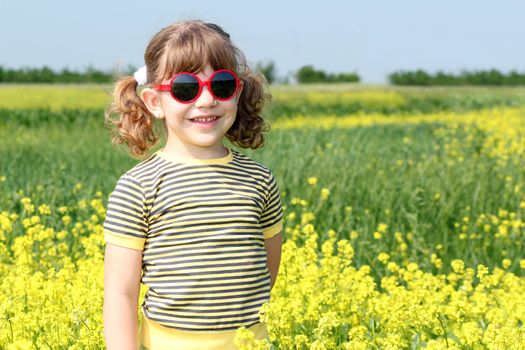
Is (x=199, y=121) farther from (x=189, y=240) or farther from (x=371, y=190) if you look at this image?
(x=371, y=190)

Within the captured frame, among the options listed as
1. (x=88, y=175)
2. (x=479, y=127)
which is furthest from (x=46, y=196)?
(x=479, y=127)

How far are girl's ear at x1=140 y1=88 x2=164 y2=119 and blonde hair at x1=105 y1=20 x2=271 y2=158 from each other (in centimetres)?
5

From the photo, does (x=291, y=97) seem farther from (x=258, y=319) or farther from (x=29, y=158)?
(x=258, y=319)

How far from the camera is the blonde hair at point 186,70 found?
10.2 feet

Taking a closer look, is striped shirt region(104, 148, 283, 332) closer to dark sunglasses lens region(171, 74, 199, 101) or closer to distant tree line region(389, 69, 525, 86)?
dark sunglasses lens region(171, 74, 199, 101)

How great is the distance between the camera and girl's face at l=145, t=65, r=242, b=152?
3.07m

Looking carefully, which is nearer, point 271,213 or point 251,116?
point 271,213

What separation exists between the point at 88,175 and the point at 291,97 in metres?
23.5

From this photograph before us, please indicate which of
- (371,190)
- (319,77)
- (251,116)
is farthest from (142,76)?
(319,77)

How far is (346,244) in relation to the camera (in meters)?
5.32

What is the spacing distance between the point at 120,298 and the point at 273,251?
2.29ft

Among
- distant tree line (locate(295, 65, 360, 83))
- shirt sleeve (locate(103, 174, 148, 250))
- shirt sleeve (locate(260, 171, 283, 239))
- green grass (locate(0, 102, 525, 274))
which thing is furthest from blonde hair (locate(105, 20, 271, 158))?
Answer: distant tree line (locate(295, 65, 360, 83))

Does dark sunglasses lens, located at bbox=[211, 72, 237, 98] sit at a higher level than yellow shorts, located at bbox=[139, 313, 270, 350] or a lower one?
higher

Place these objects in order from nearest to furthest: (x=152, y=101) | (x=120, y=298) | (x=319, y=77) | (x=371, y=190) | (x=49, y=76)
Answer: (x=120, y=298), (x=152, y=101), (x=371, y=190), (x=49, y=76), (x=319, y=77)
